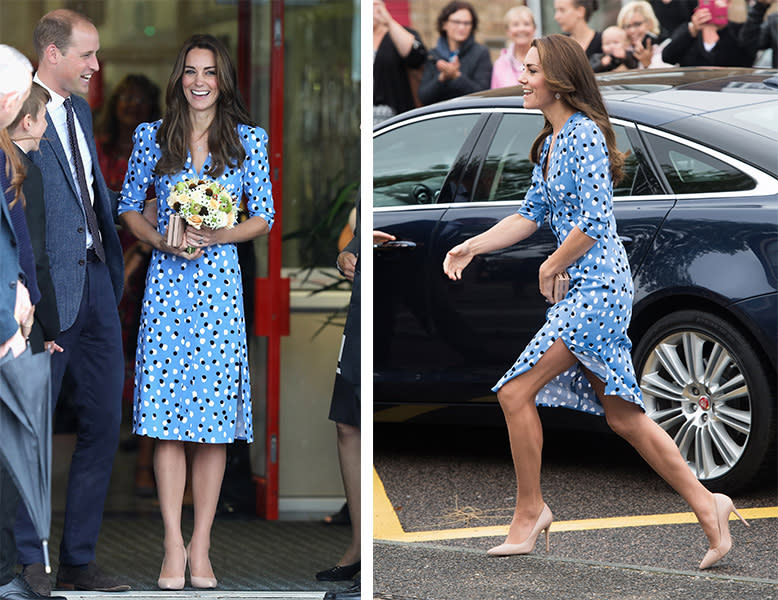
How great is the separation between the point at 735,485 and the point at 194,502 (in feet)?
7.15

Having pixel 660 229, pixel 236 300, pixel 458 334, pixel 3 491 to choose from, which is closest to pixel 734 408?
pixel 660 229

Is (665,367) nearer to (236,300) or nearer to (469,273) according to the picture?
(469,273)

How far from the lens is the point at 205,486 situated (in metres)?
4.88

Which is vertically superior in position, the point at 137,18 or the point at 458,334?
the point at 137,18

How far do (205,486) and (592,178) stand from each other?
1.77 metres

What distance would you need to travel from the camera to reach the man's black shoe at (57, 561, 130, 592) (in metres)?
4.74

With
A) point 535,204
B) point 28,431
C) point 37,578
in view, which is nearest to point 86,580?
point 37,578

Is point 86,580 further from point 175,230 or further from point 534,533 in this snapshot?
point 534,533

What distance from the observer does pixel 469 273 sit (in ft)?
19.4

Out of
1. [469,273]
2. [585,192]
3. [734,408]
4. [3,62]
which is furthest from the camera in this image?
[469,273]

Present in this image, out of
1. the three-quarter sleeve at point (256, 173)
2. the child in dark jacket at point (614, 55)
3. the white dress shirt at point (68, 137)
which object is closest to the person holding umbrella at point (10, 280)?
the white dress shirt at point (68, 137)

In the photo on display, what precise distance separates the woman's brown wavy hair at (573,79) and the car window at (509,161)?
3.58 feet

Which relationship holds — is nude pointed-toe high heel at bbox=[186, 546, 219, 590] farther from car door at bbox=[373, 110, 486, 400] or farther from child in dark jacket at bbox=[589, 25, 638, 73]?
child in dark jacket at bbox=[589, 25, 638, 73]

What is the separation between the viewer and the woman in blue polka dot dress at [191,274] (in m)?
4.73
